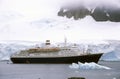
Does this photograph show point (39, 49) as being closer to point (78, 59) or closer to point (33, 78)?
point (78, 59)

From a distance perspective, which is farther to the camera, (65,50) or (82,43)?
(82,43)

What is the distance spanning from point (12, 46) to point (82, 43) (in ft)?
63.2

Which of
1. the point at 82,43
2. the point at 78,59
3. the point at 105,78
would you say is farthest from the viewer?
the point at 82,43

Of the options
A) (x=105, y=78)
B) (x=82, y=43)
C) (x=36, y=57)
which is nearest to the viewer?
(x=105, y=78)

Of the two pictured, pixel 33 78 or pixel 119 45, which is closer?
pixel 33 78

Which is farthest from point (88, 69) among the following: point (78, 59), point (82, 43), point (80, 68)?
point (82, 43)

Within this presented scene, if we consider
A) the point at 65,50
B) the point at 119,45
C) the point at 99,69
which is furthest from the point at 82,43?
the point at 99,69

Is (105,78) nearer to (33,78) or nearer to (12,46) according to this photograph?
(33,78)

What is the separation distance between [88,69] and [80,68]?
1324mm

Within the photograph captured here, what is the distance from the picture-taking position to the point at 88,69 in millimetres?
70875

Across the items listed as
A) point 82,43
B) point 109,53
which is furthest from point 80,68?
point 82,43

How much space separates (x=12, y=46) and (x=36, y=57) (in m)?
16.4

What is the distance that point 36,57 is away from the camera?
310ft

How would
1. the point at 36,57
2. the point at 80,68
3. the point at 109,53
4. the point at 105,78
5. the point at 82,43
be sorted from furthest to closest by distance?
the point at 82,43 → the point at 109,53 → the point at 36,57 → the point at 80,68 → the point at 105,78
